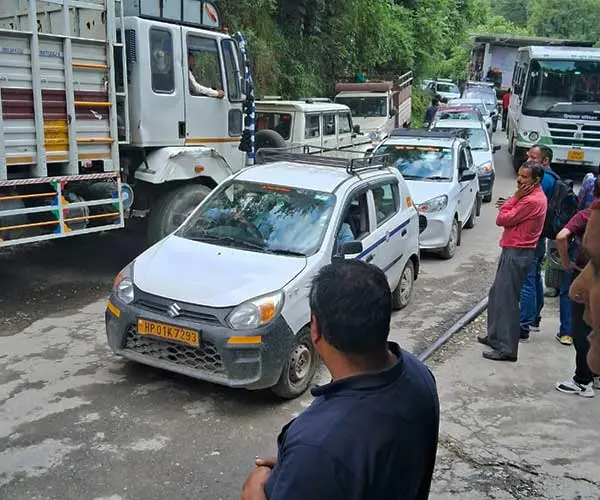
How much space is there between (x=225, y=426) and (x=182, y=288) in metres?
1.05

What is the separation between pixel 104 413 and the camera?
4.70 m

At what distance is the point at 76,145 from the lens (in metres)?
6.81

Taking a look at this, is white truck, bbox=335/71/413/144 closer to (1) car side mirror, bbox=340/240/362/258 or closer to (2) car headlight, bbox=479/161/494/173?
A: (2) car headlight, bbox=479/161/494/173

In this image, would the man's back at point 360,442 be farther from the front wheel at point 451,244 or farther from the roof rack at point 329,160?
the front wheel at point 451,244

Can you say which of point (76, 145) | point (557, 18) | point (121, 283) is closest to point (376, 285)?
point (121, 283)

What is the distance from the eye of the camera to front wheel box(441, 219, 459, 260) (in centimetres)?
978

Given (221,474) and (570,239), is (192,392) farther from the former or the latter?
(570,239)

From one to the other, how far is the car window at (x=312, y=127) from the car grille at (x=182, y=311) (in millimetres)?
7819

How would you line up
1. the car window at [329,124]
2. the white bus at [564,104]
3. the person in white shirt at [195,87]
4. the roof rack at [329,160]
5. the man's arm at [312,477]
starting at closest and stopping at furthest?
the man's arm at [312,477] → the roof rack at [329,160] → the person in white shirt at [195,87] → the car window at [329,124] → the white bus at [564,104]

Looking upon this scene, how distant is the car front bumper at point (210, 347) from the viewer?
465 cm

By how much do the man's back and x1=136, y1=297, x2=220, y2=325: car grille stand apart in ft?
9.83

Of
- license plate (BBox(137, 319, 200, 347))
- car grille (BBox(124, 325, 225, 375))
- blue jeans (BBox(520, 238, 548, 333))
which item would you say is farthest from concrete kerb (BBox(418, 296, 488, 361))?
license plate (BBox(137, 319, 200, 347))

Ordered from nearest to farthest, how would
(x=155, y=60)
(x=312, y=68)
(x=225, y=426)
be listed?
(x=225, y=426) → (x=155, y=60) → (x=312, y=68)

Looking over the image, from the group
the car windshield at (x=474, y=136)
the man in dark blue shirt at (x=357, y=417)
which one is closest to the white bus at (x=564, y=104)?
the car windshield at (x=474, y=136)
